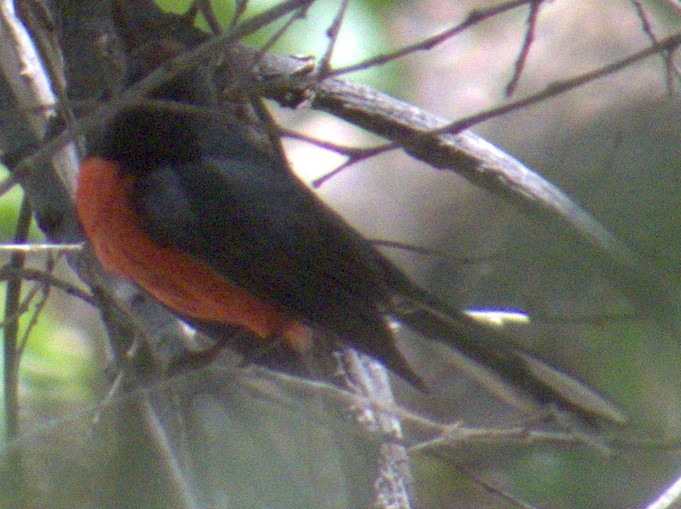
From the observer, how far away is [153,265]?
3617 mm

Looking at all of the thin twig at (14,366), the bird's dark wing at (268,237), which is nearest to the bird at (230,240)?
the bird's dark wing at (268,237)

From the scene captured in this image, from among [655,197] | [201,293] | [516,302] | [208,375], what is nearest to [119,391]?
[208,375]

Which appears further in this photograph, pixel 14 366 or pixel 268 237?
pixel 268 237

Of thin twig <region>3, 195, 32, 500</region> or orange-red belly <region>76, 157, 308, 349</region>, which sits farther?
orange-red belly <region>76, 157, 308, 349</region>

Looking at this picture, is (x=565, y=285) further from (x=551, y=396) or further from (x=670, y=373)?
(x=551, y=396)

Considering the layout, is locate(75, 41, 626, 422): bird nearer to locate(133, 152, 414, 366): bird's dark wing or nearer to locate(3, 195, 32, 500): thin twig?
locate(133, 152, 414, 366): bird's dark wing

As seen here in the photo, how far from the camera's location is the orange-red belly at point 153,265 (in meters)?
3.58

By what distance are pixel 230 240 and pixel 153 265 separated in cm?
26

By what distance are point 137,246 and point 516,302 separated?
79.0 inches

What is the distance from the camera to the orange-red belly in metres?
3.58

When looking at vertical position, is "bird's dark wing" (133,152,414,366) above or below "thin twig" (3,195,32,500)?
above

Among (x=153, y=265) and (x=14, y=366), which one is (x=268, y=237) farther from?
(x=14, y=366)

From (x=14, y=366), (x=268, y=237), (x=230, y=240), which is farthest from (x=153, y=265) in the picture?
(x=14, y=366)

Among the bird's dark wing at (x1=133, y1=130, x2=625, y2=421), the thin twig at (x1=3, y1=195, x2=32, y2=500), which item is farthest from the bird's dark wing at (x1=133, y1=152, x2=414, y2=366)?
the thin twig at (x1=3, y1=195, x2=32, y2=500)
